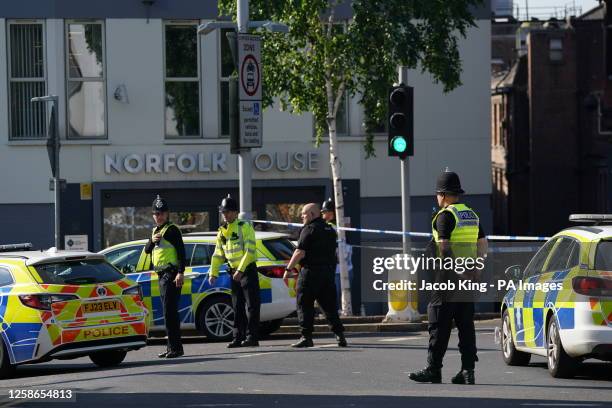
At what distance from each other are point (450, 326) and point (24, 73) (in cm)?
1684

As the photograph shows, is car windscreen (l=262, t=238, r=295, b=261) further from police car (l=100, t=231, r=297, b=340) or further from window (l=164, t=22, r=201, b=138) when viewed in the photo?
window (l=164, t=22, r=201, b=138)

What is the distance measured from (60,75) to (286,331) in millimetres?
9036

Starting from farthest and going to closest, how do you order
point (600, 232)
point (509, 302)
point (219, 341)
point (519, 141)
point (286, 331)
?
point (519, 141) → point (286, 331) → point (219, 341) → point (509, 302) → point (600, 232)

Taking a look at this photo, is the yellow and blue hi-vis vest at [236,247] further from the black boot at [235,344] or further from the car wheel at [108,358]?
the car wheel at [108,358]

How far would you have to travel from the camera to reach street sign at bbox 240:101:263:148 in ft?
61.0

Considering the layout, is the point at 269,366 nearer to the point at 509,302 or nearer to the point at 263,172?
the point at 509,302

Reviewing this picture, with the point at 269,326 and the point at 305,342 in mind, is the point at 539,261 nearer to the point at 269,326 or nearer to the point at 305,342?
the point at 305,342

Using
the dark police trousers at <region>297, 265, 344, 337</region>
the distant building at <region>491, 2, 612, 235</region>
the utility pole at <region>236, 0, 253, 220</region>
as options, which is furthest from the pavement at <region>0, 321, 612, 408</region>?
the distant building at <region>491, 2, 612, 235</region>

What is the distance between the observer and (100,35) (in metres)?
27.1

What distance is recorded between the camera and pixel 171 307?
1550 centimetres

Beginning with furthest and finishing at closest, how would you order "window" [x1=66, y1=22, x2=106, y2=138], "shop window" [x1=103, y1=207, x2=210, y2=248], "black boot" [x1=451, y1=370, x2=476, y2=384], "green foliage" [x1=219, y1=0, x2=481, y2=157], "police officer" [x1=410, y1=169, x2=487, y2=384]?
"shop window" [x1=103, y1=207, x2=210, y2=248] → "window" [x1=66, y1=22, x2=106, y2=138] → "green foliage" [x1=219, y1=0, x2=481, y2=157] → "black boot" [x1=451, y1=370, x2=476, y2=384] → "police officer" [x1=410, y1=169, x2=487, y2=384]

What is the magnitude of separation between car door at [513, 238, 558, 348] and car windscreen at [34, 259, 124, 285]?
4.36m

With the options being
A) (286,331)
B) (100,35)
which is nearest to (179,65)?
(100,35)

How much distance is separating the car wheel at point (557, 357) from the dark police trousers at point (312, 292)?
3879 millimetres
